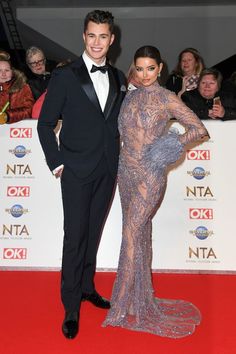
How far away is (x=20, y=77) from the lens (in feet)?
13.1

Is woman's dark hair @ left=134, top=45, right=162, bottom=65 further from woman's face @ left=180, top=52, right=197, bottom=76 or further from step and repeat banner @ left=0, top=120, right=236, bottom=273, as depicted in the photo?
woman's face @ left=180, top=52, right=197, bottom=76

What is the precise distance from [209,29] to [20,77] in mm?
7448

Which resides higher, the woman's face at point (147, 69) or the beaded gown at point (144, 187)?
the woman's face at point (147, 69)

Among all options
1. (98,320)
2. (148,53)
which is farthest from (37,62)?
(98,320)

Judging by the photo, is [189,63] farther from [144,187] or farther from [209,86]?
[144,187]

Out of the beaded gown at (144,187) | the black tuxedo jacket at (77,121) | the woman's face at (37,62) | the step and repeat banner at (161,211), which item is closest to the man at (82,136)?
the black tuxedo jacket at (77,121)

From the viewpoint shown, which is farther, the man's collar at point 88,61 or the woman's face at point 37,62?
the woman's face at point 37,62

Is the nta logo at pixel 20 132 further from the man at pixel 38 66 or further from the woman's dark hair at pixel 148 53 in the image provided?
the woman's dark hair at pixel 148 53

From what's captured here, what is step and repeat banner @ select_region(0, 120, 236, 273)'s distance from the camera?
374 centimetres

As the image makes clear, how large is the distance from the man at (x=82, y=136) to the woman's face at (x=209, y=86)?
1.40 m

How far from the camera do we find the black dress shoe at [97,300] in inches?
123

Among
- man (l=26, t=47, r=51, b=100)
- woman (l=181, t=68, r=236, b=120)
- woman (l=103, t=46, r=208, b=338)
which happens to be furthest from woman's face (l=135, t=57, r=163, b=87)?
man (l=26, t=47, r=51, b=100)

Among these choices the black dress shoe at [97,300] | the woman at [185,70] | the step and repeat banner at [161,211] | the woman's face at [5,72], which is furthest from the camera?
the woman at [185,70]

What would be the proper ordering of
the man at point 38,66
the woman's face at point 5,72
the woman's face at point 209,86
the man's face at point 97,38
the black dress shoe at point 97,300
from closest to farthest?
the man's face at point 97,38 < the black dress shoe at point 97,300 < the woman's face at point 5,72 < the woman's face at point 209,86 < the man at point 38,66
